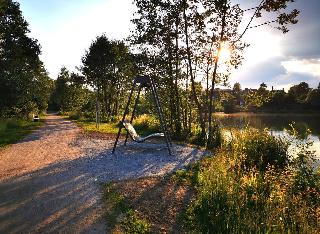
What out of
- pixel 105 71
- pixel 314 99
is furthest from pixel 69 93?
pixel 314 99

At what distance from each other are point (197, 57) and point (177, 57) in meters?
1.22

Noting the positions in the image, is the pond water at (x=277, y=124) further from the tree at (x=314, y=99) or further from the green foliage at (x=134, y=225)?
the tree at (x=314, y=99)

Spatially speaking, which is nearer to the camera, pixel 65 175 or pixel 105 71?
pixel 65 175

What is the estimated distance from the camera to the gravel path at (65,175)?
6473 mm

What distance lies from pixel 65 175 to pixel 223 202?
5277 millimetres

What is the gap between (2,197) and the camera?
8.02m

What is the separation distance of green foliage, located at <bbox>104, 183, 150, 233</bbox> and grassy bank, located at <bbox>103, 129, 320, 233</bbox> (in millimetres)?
136

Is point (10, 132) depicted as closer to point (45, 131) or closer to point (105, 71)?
point (45, 131)

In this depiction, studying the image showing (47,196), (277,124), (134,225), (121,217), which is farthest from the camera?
(277,124)

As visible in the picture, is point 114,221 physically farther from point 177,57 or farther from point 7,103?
point 7,103

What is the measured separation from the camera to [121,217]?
6.73 metres

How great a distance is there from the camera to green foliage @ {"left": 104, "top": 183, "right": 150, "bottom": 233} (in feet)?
20.2

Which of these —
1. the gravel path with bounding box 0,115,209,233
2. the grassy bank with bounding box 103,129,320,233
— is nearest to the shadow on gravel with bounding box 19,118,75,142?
the gravel path with bounding box 0,115,209,233

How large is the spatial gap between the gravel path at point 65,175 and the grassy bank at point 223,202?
0.98m
